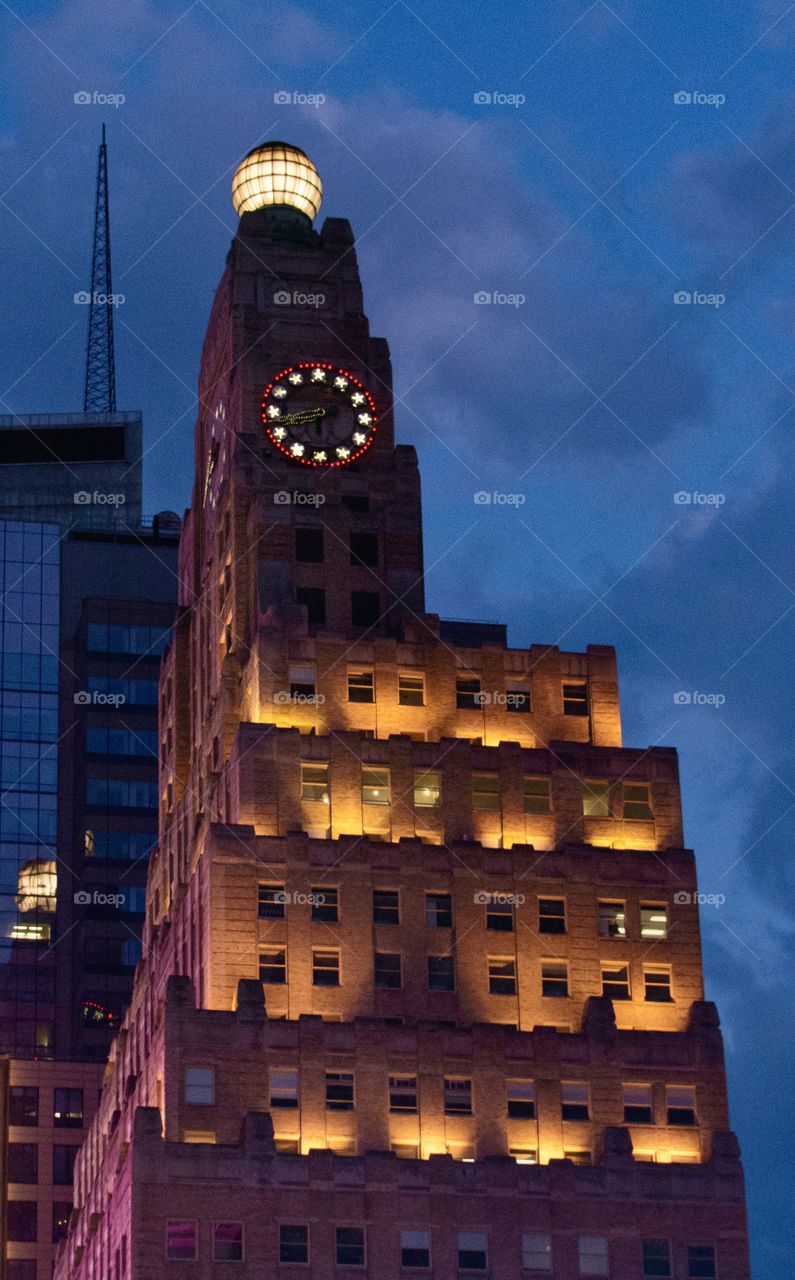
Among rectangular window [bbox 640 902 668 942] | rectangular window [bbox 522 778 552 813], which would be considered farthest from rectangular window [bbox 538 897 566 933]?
rectangular window [bbox 522 778 552 813]

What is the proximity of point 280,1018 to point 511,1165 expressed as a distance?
47.4ft

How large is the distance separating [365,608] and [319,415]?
13.5 meters

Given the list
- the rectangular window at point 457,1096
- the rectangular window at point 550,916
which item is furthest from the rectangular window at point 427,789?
the rectangular window at point 457,1096

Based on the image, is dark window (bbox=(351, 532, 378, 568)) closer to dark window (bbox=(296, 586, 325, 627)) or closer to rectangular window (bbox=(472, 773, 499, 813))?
dark window (bbox=(296, 586, 325, 627))

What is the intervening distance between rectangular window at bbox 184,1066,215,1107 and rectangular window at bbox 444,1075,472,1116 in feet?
41.0

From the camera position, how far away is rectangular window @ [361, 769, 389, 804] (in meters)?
159

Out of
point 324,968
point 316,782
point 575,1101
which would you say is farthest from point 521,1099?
point 316,782

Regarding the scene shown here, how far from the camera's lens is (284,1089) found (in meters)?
146

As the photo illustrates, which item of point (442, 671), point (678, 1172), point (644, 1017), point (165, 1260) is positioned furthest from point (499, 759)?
point (165, 1260)

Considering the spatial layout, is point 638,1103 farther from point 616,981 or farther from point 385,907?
point 385,907

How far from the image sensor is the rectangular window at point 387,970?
152750 mm

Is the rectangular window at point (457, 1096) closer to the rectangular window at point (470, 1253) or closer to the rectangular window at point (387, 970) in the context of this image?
the rectangular window at point (387, 970)

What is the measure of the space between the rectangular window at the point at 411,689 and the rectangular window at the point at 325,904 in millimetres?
15449

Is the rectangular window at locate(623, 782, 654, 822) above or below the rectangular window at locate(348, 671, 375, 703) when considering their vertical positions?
below
